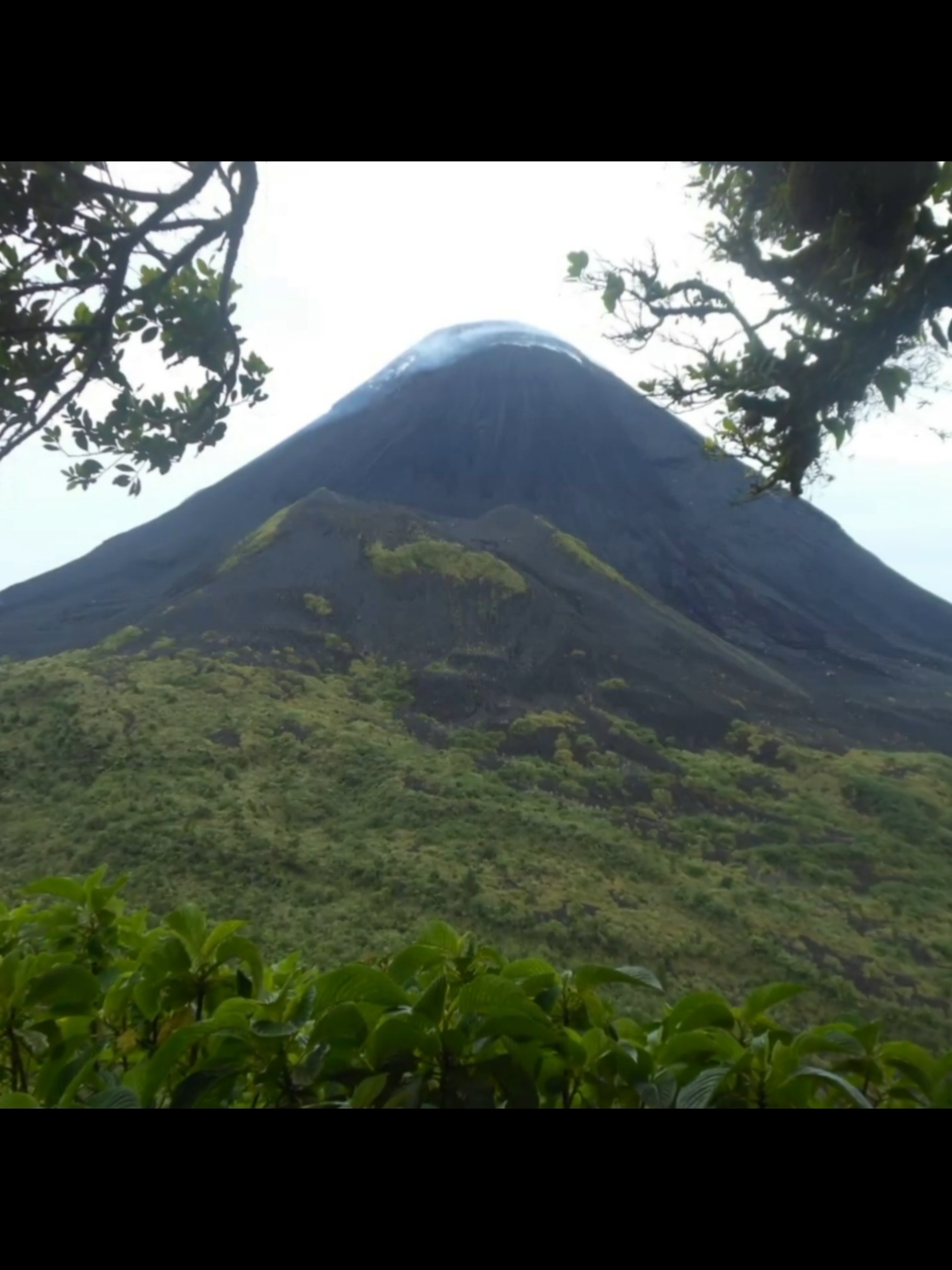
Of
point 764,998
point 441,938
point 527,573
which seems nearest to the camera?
point 764,998

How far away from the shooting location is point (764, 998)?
861mm

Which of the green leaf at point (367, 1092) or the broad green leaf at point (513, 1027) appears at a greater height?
the broad green leaf at point (513, 1027)

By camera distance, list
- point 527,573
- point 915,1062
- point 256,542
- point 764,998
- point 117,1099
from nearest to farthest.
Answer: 1. point 117,1099
2. point 915,1062
3. point 764,998
4. point 527,573
5. point 256,542

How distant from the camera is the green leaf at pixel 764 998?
855 millimetres

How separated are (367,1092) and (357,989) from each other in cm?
11

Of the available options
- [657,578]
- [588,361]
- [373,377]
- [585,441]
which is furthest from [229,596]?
[588,361]

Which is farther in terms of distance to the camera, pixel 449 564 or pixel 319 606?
pixel 449 564

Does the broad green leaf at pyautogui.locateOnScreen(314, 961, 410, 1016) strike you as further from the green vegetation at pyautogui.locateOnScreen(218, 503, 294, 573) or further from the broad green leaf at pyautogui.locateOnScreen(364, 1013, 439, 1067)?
the green vegetation at pyautogui.locateOnScreen(218, 503, 294, 573)

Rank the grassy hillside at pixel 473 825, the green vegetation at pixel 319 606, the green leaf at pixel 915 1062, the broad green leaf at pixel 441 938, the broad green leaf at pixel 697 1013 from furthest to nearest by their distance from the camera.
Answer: the green vegetation at pixel 319 606 < the grassy hillside at pixel 473 825 < the broad green leaf at pixel 441 938 < the broad green leaf at pixel 697 1013 < the green leaf at pixel 915 1062

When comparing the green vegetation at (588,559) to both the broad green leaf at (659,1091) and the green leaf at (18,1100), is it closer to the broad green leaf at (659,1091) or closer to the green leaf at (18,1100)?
the broad green leaf at (659,1091)

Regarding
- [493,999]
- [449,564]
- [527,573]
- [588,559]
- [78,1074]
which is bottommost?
[78,1074]

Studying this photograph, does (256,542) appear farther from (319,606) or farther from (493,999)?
(493,999)

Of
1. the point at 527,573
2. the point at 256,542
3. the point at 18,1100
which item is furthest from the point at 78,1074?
the point at 256,542

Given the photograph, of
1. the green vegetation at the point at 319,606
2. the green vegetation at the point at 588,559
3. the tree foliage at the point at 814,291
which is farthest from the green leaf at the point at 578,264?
the green vegetation at the point at 588,559
